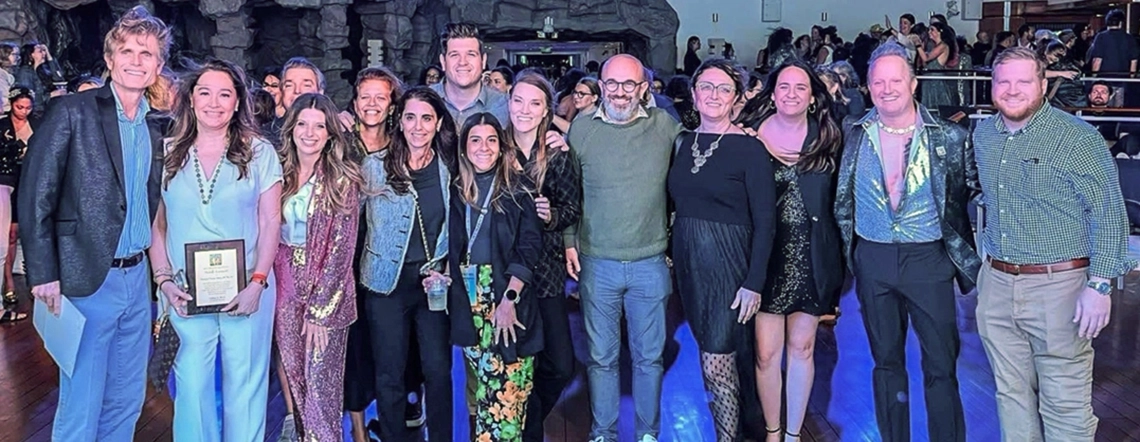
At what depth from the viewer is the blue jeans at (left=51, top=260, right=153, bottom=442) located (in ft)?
8.51

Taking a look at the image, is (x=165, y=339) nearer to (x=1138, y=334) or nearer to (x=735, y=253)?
(x=735, y=253)

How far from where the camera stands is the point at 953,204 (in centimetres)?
274

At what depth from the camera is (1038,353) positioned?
266 centimetres

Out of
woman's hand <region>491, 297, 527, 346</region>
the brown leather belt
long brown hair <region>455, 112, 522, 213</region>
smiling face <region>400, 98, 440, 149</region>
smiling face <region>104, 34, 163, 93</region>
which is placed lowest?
woman's hand <region>491, 297, 527, 346</region>

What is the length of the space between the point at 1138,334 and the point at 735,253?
3248mm

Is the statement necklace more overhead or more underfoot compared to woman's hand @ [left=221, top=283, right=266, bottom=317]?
more overhead

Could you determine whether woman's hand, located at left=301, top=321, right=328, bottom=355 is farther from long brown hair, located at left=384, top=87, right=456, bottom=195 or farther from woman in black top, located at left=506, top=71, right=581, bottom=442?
woman in black top, located at left=506, top=71, right=581, bottom=442

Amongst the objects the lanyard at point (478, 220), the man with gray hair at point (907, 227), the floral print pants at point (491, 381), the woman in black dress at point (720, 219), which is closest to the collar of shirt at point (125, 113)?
the lanyard at point (478, 220)

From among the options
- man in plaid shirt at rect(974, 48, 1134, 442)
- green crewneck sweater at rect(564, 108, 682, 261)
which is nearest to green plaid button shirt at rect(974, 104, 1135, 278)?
man in plaid shirt at rect(974, 48, 1134, 442)

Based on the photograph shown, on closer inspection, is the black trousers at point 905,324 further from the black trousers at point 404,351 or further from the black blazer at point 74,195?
the black blazer at point 74,195

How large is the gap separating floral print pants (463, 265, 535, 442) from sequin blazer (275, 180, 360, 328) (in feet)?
1.33

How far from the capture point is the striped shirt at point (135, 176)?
2.59 metres

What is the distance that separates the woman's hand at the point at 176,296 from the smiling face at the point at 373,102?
762mm

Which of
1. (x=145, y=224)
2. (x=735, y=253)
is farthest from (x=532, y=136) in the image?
(x=145, y=224)
